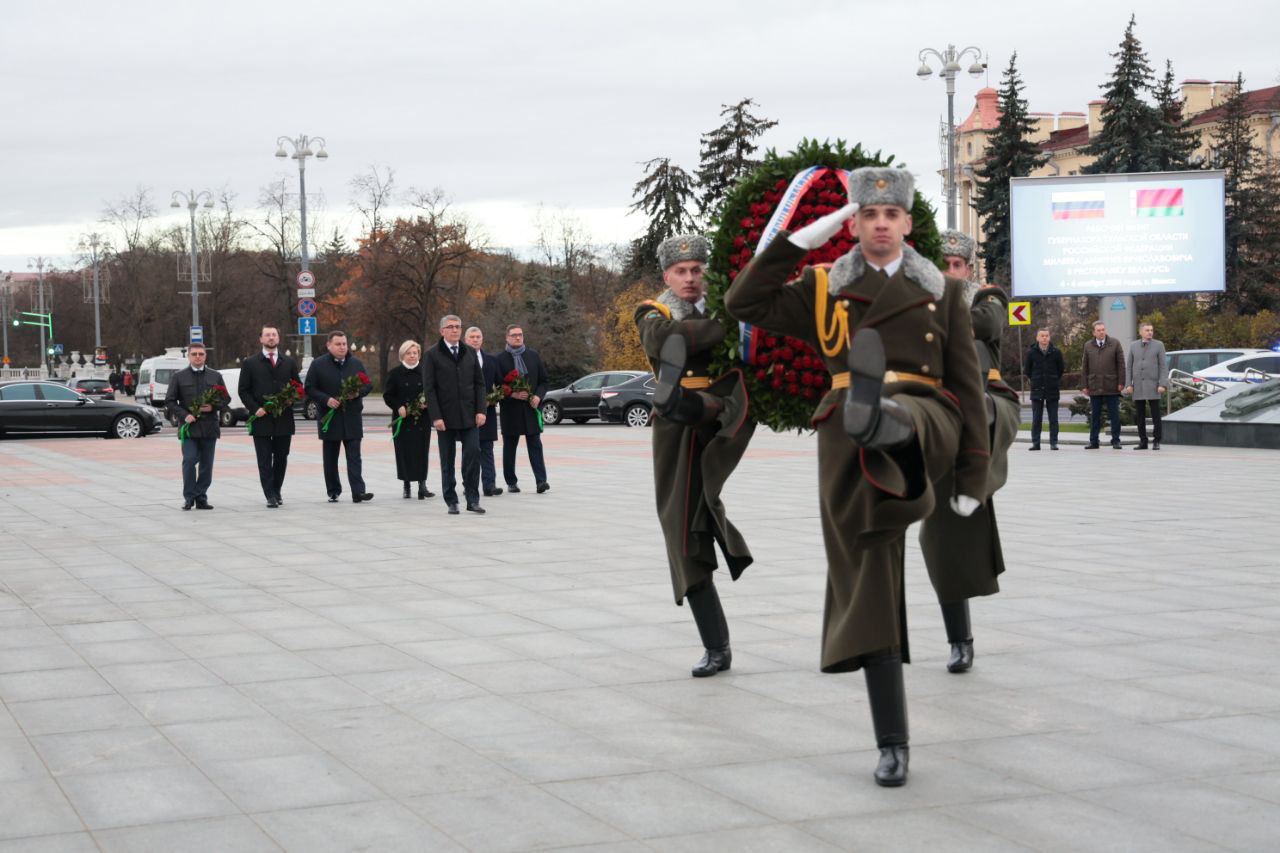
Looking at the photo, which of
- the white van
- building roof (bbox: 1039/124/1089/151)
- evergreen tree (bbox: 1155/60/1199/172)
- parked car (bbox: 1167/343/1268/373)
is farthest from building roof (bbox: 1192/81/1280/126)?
the white van

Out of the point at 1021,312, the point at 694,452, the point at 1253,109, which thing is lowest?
the point at 694,452

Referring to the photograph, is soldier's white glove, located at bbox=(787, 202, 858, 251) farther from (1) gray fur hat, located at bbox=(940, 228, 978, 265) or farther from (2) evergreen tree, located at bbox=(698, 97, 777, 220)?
(2) evergreen tree, located at bbox=(698, 97, 777, 220)

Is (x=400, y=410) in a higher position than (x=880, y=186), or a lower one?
lower

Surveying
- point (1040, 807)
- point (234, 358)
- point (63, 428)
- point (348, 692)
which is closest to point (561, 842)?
point (1040, 807)

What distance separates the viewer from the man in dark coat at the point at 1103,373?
22312 millimetres

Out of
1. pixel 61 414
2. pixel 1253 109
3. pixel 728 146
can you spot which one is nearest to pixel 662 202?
pixel 728 146

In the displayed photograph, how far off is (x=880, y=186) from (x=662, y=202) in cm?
5496

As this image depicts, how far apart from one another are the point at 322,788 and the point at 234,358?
86506 mm

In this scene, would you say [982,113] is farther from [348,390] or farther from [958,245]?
[958,245]

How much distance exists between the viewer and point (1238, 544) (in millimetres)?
10961

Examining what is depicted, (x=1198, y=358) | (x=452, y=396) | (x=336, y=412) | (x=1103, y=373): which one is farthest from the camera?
(x=1198, y=358)

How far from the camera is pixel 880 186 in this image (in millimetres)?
4879

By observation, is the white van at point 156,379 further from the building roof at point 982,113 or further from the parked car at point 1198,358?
the building roof at point 982,113

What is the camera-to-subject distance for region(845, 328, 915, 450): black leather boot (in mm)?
4188
